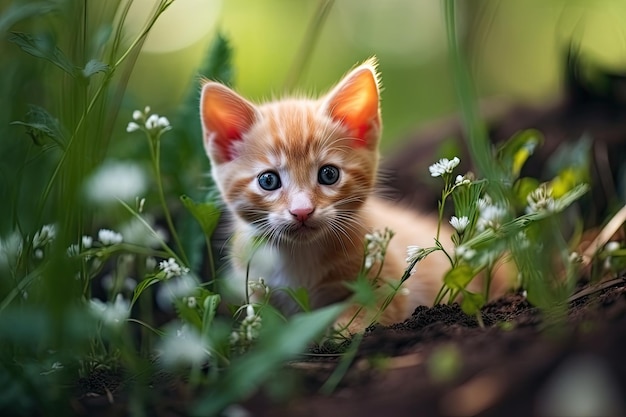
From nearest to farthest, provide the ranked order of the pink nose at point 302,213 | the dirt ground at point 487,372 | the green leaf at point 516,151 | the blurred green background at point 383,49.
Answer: the dirt ground at point 487,372 < the pink nose at point 302,213 < the green leaf at point 516,151 < the blurred green background at point 383,49

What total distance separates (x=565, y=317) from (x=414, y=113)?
10.4ft

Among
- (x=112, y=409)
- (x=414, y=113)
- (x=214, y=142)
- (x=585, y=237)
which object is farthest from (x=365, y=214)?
(x=414, y=113)

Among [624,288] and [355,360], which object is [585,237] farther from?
[355,360]

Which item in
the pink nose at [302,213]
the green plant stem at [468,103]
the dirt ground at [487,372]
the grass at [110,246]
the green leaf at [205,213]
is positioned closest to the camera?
the dirt ground at [487,372]

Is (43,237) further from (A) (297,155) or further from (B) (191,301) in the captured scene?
(A) (297,155)

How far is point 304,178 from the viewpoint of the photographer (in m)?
1.56

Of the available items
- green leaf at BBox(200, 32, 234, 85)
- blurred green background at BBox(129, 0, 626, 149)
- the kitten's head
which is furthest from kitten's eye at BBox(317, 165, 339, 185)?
blurred green background at BBox(129, 0, 626, 149)

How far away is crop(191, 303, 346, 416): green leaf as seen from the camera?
31.7 inches

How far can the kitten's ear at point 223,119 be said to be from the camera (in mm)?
1609

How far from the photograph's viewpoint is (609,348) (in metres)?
0.76

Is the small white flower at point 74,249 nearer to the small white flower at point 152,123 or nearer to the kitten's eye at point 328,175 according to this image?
the small white flower at point 152,123

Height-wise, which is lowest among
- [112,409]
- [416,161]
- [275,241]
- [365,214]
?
[112,409]

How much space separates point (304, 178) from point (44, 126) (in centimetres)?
64

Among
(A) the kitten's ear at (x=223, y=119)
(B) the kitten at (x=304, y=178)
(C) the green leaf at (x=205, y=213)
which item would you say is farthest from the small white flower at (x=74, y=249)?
(A) the kitten's ear at (x=223, y=119)
